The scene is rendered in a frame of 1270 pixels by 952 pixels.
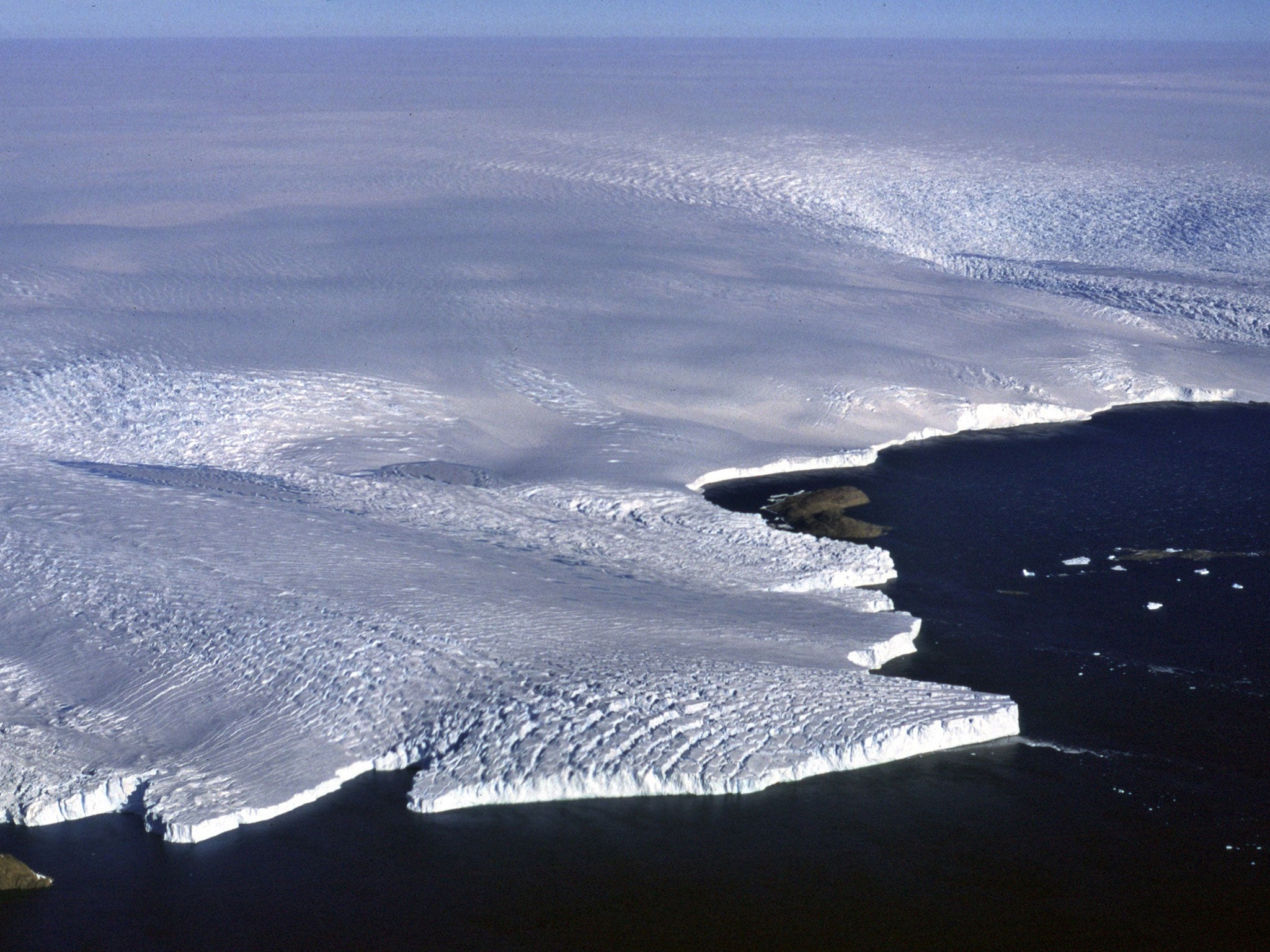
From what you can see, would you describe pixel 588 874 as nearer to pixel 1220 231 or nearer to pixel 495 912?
pixel 495 912

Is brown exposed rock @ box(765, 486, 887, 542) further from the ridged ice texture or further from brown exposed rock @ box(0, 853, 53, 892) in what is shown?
the ridged ice texture

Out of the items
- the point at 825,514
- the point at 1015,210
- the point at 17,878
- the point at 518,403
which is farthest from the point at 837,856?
the point at 1015,210

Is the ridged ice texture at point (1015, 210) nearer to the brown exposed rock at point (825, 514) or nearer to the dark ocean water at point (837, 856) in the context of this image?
the brown exposed rock at point (825, 514)

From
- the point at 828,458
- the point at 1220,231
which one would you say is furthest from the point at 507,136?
the point at 828,458

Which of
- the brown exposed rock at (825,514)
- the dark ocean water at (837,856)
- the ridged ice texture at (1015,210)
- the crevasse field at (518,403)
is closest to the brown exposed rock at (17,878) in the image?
the dark ocean water at (837,856)

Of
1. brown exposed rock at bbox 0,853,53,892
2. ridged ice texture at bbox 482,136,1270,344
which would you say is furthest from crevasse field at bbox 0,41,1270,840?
brown exposed rock at bbox 0,853,53,892

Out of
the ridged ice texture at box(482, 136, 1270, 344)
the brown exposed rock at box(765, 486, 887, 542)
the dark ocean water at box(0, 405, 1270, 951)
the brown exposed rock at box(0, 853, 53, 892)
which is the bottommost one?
the dark ocean water at box(0, 405, 1270, 951)
